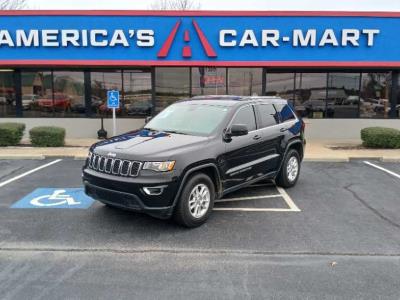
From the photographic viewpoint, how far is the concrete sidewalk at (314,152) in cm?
1105

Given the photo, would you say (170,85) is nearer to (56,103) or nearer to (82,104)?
(82,104)

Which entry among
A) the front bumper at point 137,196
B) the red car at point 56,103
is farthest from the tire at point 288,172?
the red car at point 56,103

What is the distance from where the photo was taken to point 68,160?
10.9m

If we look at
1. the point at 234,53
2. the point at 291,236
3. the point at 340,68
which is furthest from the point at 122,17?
the point at 291,236

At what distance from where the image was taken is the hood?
5133 mm

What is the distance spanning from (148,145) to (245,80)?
33.1 feet

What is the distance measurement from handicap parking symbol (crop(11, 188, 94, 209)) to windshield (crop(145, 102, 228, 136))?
1.74 m

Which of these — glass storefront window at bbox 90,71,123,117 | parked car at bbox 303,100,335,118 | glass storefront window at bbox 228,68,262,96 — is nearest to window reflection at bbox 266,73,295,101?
parked car at bbox 303,100,335,118

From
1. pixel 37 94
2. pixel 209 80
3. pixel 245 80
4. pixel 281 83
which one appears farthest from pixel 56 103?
pixel 281 83

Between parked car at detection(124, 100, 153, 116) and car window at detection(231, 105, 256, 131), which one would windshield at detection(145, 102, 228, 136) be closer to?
car window at detection(231, 105, 256, 131)

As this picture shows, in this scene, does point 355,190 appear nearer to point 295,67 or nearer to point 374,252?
point 374,252

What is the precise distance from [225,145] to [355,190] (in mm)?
3407

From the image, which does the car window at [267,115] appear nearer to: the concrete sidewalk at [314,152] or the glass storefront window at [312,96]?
the concrete sidewalk at [314,152]

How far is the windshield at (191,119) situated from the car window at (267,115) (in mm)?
908
